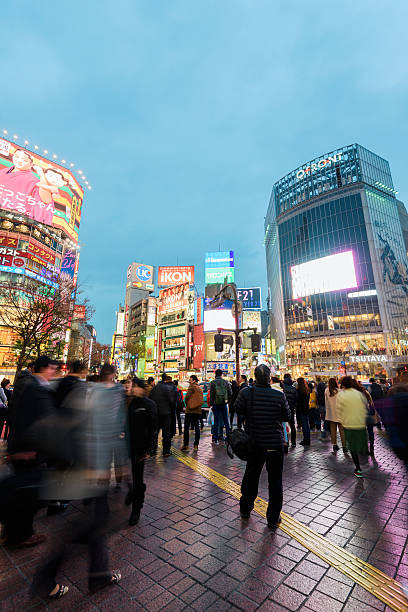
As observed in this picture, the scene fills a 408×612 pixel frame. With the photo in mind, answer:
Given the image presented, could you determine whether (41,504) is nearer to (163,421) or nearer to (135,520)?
(135,520)

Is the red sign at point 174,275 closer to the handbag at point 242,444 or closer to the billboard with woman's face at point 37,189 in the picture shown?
the billboard with woman's face at point 37,189

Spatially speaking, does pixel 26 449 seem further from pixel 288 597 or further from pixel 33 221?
pixel 33 221

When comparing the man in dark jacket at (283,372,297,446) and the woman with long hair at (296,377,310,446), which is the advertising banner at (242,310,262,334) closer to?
the woman with long hair at (296,377,310,446)

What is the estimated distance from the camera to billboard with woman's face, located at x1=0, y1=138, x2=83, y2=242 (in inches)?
1480

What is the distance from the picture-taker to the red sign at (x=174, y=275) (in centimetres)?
→ 7369

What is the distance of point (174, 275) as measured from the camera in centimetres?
7475

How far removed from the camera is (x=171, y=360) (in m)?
69.7

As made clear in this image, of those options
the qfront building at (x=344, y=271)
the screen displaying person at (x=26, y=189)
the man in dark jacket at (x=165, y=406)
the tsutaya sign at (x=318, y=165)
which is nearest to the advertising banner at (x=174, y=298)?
the qfront building at (x=344, y=271)

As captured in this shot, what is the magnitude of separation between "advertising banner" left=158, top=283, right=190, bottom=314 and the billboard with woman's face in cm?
2903

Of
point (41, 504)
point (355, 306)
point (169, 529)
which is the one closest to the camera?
point (41, 504)

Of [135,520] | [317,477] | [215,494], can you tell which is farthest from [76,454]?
[317,477]

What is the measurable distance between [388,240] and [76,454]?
73212mm

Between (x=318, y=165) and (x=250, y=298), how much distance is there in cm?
3783

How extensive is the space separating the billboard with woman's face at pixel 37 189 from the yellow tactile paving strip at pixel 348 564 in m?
44.9
